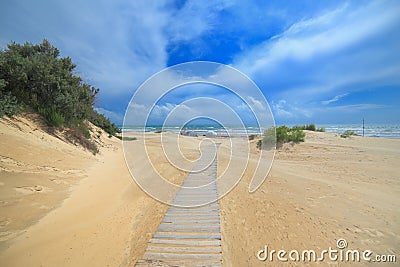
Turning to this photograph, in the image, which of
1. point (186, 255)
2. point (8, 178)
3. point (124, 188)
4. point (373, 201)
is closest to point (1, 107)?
point (8, 178)

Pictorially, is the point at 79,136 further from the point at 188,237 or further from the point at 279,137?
the point at 279,137

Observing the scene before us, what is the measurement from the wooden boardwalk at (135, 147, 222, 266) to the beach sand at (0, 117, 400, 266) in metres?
0.25

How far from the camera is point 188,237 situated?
12.6ft

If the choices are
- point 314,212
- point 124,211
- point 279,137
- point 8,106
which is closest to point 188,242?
point 124,211

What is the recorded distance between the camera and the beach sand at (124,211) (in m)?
3.44

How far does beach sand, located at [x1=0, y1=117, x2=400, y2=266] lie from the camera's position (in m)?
3.44

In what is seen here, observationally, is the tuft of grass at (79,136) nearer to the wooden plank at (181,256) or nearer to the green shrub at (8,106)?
the green shrub at (8,106)

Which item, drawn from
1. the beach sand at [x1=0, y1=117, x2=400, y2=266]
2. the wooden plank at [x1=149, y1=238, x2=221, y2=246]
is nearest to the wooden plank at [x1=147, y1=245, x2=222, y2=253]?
the wooden plank at [x1=149, y1=238, x2=221, y2=246]

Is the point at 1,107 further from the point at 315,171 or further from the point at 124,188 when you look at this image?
the point at 315,171

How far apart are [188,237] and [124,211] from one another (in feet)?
7.54

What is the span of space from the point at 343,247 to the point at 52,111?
37.4 ft

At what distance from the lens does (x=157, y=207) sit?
538 cm

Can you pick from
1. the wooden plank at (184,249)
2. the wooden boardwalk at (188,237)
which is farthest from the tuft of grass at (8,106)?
the wooden plank at (184,249)

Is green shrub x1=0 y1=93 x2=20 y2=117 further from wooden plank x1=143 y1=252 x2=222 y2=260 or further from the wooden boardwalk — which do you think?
wooden plank x1=143 y1=252 x2=222 y2=260
